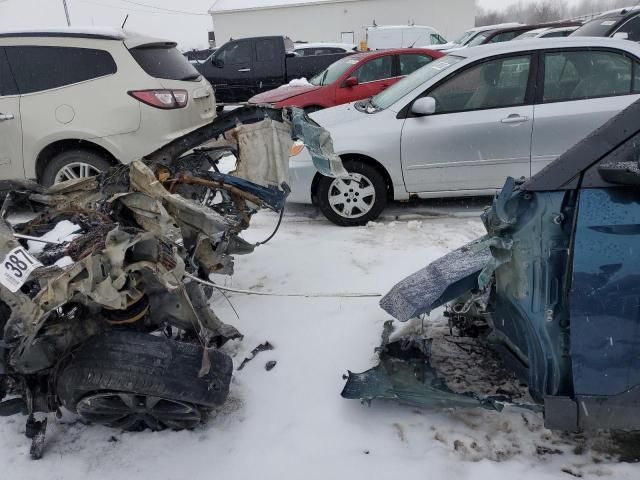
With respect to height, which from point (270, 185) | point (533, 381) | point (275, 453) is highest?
point (270, 185)

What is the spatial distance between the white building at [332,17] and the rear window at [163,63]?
29.3 metres

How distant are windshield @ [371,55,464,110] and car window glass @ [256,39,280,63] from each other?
30.1ft

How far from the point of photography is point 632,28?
905 cm

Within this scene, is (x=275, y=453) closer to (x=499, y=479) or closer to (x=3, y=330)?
(x=499, y=479)

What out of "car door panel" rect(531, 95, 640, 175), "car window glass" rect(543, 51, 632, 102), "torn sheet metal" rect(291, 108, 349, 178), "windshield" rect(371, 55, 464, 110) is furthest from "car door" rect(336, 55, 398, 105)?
"torn sheet metal" rect(291, 108, 349, 178)

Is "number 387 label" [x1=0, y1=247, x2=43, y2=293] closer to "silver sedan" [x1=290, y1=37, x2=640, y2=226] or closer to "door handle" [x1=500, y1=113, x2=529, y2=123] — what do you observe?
"silver sedan" [x1=290, y1=37, x2=640, y2=226]

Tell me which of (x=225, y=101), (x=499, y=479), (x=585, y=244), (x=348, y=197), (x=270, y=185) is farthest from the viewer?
(x=225, y=101)

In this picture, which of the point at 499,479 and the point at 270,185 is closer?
the point at 499,479

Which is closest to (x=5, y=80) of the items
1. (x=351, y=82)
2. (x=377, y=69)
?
(x=351, y=82)

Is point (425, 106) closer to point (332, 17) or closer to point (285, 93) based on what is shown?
point (285, 93)

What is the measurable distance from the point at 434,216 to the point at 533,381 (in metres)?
3.44

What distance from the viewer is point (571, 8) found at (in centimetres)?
8294

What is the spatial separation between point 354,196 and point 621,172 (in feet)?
11.6

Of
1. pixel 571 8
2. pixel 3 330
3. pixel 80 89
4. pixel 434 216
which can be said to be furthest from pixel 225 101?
pixel 571 8
